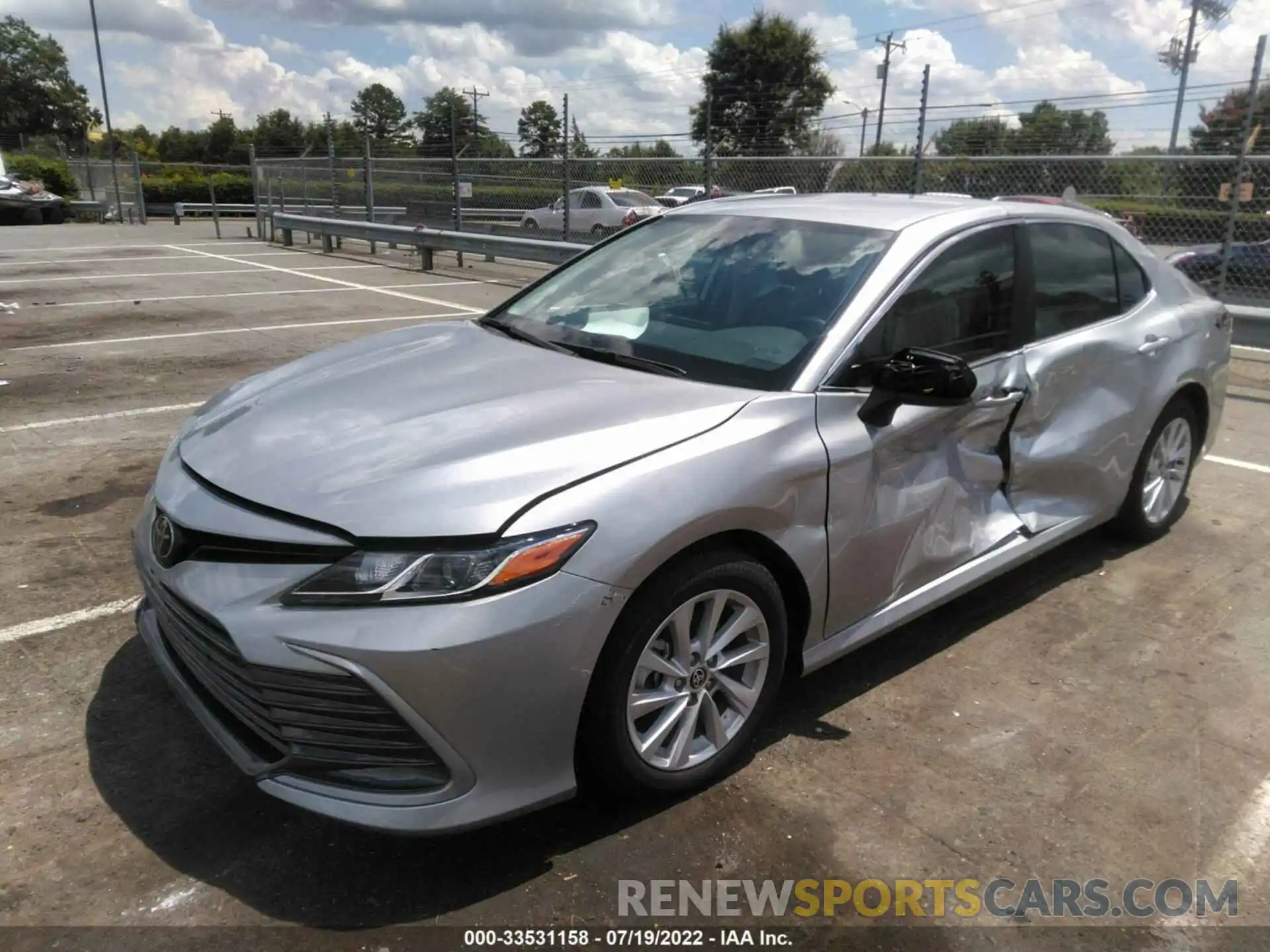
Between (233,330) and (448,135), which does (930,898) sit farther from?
(448,135)

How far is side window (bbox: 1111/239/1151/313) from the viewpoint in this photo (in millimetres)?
4289

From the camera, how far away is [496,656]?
87.3 inches

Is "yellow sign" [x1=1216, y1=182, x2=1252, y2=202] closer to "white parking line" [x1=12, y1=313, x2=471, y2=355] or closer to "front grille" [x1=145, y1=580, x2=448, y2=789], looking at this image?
"white parking line" [x1=12, y1=313, x2=471, y2=355]

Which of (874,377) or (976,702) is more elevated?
(874,377)

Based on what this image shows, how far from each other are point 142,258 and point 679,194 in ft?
32.1

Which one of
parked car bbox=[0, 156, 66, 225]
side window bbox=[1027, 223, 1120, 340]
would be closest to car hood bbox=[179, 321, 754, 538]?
side window bbox=[1027, 223, 1120, 340]

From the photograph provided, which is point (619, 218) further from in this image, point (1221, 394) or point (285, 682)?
point (285, 682)

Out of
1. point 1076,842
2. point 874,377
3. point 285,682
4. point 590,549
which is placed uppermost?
point 874,377

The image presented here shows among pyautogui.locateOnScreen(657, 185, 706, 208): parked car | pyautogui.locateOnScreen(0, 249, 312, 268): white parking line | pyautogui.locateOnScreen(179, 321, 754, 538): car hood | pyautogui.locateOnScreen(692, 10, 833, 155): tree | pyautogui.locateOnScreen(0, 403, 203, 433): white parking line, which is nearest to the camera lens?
pyautogui.locateOnScreen(179, 321, 754, 538): car hood

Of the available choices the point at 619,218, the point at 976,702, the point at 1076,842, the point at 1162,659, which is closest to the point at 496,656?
the point at 1076,842

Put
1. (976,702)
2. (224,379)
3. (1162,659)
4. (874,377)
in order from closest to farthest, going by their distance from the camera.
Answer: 1. (874,377)
2. (976,702)
3. (1162,659)
4. (224,379)

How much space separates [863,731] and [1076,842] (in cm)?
70

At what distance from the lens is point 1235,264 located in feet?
32.4

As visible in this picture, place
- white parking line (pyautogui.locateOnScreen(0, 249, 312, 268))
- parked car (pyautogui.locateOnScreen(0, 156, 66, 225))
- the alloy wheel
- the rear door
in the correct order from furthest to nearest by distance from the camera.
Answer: parked car (pyautogui.locateOnScreen(0, 156, 66, 225))
white parking line (pyautogui.locateOnScreen(0, 249, 312, 268))
the rear door
the alloy wheel
